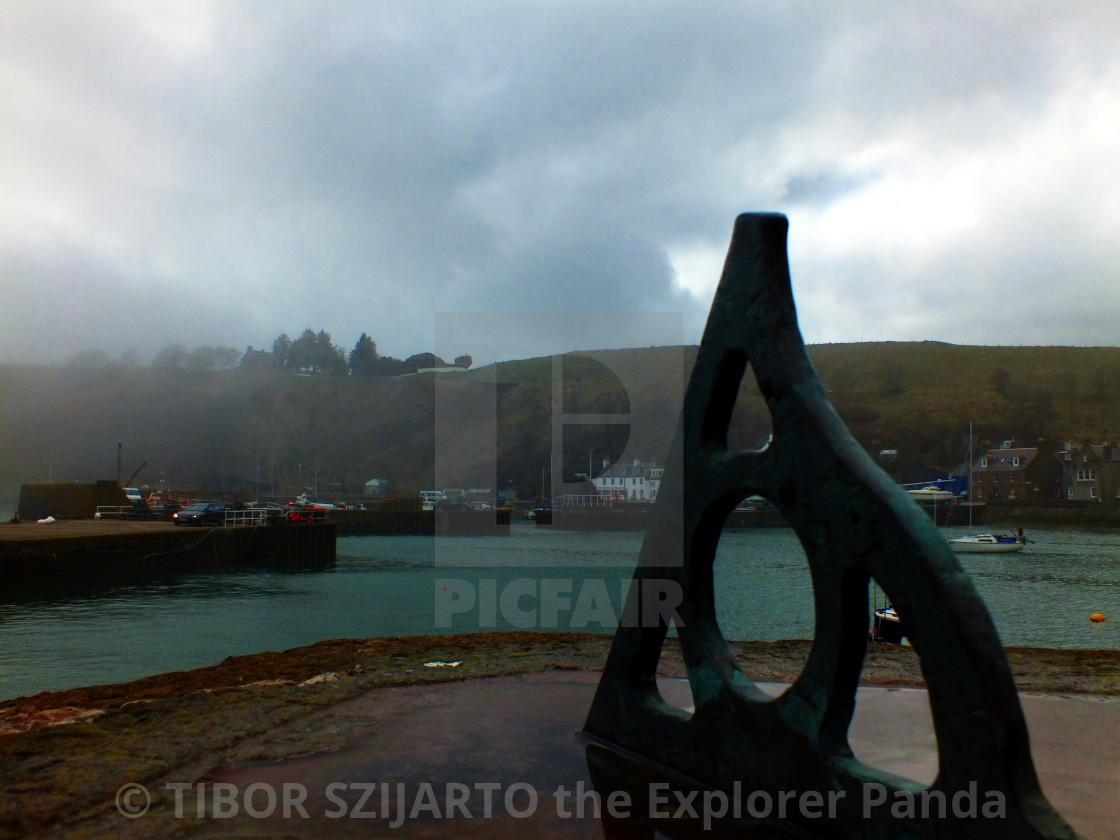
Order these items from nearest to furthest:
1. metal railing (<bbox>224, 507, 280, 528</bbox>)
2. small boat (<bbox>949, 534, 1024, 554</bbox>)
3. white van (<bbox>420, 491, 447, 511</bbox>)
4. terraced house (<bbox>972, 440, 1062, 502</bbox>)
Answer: metal railing (<bbox>224, 507, 280, 528</bbox>) → small boat (<bbox>949, 534, 1024, 554</bbox>) → white van (<bbox>420, 491, 447, 511</bbox>) → terraced house (<bbox>972, 440, 1062, 502</bbox>)

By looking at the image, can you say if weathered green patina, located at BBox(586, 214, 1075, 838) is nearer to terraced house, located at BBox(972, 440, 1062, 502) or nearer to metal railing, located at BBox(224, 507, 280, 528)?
metal railing, located at BBox(224, 507, 280, 528)

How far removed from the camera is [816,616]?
13.0 ft

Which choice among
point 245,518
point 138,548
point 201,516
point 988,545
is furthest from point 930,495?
point 138,548

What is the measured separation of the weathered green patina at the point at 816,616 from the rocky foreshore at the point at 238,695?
8.16 ft

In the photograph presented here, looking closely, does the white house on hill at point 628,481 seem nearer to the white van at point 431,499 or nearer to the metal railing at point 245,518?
the white van at point 431,499

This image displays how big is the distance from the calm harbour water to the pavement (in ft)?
50.5

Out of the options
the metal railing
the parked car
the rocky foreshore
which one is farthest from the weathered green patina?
the parked car

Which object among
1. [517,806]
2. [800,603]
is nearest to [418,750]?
[517,806]

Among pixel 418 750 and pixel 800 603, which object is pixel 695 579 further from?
pixel 800 603

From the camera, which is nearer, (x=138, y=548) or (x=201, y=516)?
(x=138, y=548)

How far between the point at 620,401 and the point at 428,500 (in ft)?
83.1

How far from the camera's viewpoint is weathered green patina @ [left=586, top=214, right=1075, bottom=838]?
10.9 ft

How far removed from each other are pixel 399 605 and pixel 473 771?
2899 cm

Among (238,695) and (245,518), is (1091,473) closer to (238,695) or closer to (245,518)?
(245,518)
